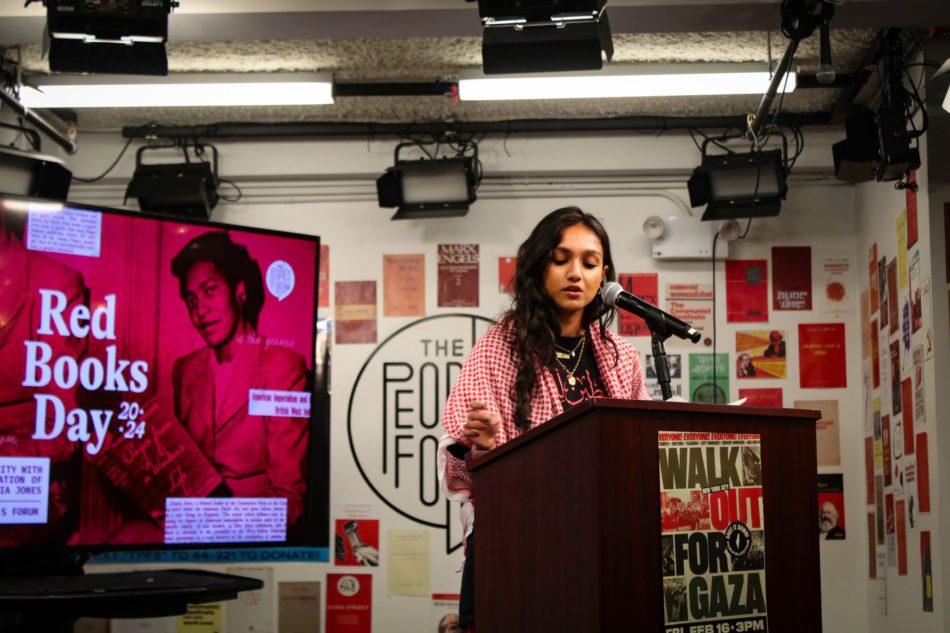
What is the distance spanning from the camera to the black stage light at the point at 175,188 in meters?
5.42

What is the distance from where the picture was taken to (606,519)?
198 centimetres

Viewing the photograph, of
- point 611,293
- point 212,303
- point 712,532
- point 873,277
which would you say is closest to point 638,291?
point 873,277

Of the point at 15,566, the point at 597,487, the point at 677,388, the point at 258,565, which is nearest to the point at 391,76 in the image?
the point at 677,388

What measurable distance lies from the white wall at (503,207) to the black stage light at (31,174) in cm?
92

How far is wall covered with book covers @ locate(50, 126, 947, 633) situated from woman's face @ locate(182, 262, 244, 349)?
4.64 feet

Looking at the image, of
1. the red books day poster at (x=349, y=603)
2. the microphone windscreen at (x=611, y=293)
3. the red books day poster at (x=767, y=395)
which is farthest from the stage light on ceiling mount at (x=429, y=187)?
the microphone windscreen at (x=611, y=293)

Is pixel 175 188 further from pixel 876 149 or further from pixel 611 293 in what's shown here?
pixel 611 293

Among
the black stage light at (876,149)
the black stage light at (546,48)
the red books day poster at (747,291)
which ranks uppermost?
the black stage light at (546,48)

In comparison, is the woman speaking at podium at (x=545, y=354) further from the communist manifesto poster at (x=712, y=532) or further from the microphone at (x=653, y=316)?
the communist manifesto poster at (x=712, y=532)

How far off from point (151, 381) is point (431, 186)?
187 centimetres

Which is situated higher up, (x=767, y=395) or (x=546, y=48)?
(x=546, y=48)

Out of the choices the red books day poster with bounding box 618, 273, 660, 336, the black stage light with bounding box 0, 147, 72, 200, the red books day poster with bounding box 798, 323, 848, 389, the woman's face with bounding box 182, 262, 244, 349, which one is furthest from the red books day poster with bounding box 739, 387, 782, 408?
the black stage light with bounding box 0, 147, 72, 200

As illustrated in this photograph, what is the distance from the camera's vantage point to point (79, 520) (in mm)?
3734

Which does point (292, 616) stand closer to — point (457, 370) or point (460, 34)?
point (457, 370)
